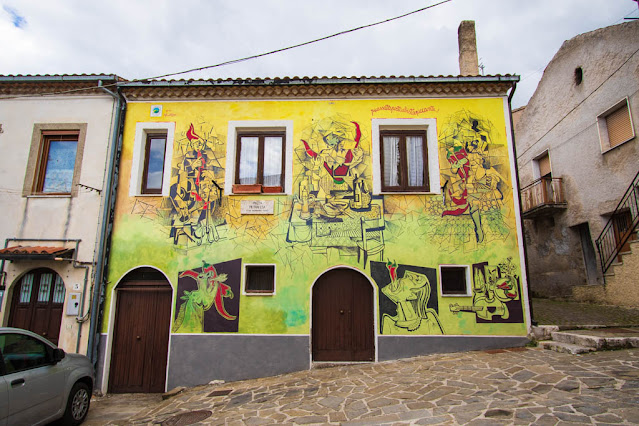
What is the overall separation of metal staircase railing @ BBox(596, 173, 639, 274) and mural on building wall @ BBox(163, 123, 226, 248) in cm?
1105

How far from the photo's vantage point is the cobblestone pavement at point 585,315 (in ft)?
26.9

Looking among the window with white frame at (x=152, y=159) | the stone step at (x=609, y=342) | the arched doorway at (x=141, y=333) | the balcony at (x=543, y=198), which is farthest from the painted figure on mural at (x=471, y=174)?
the balcony at (x=543, y=198)

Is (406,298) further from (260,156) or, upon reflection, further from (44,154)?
→ (44,154)

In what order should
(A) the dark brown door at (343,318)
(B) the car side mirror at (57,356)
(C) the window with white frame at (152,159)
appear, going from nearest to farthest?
(B) the car side mirror at (57,356)
(A) the dark brown door at (343,318)
(C) the window with white frame at (152,159)

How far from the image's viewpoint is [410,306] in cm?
764

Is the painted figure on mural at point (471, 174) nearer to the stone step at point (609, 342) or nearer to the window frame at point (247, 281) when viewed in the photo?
the stone step at point (609, 342)

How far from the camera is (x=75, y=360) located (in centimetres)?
590

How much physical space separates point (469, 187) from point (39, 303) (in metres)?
9.97

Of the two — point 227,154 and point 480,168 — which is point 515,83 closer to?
point 480,168

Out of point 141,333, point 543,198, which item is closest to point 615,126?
point 543,198

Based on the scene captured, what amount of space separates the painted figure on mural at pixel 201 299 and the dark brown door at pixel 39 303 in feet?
9.10

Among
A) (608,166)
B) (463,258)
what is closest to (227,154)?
(463,258)

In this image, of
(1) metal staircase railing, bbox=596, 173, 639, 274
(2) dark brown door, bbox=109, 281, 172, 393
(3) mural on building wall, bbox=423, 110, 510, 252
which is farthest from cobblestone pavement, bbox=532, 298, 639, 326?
(2) dark brown door, bbox=109, 281, 172, 393

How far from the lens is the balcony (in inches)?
525
